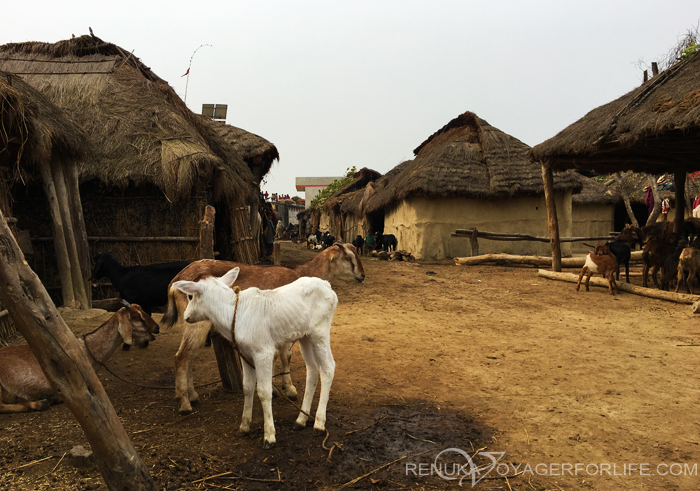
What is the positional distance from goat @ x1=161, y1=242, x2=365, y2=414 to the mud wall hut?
11158 millimetres

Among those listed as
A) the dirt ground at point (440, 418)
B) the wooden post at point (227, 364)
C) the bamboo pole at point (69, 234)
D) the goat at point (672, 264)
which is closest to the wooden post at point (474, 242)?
the goat at point (672, 264)

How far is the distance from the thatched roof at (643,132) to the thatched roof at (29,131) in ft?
31.9

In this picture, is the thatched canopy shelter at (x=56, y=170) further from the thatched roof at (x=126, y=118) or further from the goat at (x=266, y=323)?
the goat at (x=266, y=323)


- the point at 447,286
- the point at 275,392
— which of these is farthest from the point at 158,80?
the point at 275,392

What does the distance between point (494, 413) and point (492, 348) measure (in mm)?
2222

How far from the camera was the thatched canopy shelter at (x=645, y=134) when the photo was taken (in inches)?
332

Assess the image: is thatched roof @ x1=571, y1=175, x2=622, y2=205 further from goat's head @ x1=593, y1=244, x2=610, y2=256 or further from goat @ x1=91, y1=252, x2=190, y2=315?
goat @ x1=91, y1=252, x2=190, y2=315

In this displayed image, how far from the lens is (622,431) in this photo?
3592 millimetres

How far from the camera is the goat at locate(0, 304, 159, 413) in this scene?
13.7 ft

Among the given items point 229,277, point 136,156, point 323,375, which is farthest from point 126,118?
point 323,375

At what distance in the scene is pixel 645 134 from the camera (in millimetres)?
8781

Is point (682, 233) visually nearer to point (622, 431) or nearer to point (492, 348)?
point (492, 348)

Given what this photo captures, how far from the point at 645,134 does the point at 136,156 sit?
10.0m

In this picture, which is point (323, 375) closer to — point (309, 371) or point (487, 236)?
point (309, 371)
